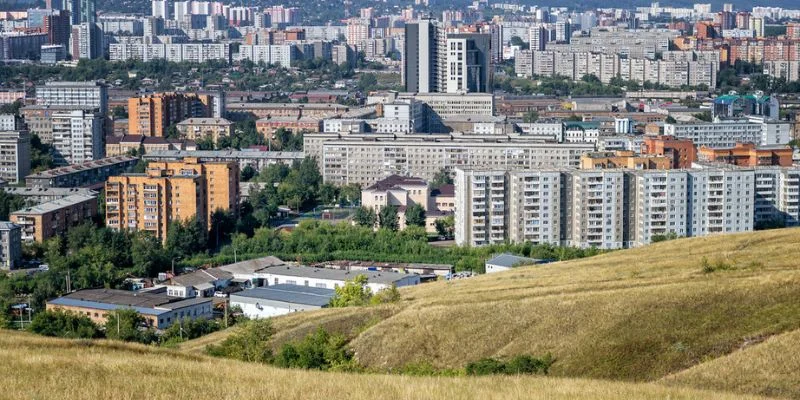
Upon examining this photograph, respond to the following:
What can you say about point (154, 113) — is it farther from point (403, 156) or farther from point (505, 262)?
point (505, 262)

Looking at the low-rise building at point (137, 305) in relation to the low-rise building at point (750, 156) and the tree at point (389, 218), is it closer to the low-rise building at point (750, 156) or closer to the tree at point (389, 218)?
the tree at point (389, 218)

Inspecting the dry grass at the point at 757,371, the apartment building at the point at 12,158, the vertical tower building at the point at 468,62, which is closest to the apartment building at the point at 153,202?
the apartment building at the point at 12,158

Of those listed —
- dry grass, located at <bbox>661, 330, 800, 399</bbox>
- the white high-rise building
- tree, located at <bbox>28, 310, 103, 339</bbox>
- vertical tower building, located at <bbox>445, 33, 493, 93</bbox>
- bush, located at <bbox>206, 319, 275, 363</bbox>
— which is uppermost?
the white high-rise building

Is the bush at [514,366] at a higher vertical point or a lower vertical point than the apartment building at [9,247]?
higher

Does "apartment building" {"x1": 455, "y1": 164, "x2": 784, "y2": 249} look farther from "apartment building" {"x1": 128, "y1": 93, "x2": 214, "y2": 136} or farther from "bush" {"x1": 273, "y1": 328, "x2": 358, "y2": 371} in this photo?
"apartment building" {"x1": 128, "y1": 93, "x2": 214, "y2": 136}

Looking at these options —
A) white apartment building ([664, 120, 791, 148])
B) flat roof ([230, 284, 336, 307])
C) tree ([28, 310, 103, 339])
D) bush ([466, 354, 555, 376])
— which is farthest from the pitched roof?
bush ([466, 354, 555, 376])

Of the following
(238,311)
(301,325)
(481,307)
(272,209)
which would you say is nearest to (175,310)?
(238,311)

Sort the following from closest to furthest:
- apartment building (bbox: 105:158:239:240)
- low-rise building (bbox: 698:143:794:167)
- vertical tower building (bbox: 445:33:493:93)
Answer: apartment building (bbox: 105:158:239:240)
low-rise building (bbox: 698:143:794:167)
vertical tower building (bbox: 445:33:493:93)
